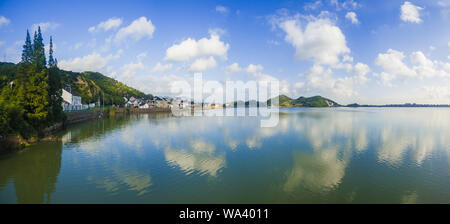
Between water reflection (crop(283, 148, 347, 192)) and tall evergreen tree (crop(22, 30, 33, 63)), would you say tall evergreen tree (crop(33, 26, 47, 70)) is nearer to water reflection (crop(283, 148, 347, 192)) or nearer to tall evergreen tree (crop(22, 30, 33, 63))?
tall evergreen tree (crop(22, 30, 33, 63))

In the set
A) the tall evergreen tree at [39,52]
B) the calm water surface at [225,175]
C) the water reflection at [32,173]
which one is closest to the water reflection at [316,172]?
the calm water surface at [225,175]

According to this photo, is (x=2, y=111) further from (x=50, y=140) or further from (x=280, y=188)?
(x=280, y=188)

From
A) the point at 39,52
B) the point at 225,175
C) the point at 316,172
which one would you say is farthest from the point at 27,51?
the point at 316,172

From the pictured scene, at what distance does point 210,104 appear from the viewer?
586 ft

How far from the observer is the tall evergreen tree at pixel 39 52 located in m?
22.2

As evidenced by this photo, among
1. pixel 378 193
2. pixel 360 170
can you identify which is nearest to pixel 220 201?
pixel 378 193

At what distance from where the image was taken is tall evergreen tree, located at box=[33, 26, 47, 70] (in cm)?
2225

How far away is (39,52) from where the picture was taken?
74.4 feet

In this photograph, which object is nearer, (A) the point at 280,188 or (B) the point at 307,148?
(A) the point at 280,188

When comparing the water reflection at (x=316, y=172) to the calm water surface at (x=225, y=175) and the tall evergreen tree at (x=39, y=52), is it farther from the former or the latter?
the tall evergreen tree at (x=39, y=52)

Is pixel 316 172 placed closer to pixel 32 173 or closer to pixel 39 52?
pixel 32 173

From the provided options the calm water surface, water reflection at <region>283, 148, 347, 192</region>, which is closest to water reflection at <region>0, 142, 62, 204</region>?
the calm water surface
